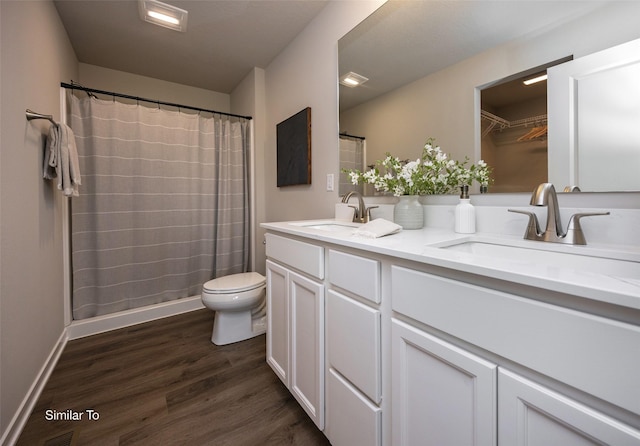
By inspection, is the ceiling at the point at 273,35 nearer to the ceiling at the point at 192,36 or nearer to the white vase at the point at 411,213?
the ceiling at the point at 192,36

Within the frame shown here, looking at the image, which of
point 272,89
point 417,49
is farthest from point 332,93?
point 272,89

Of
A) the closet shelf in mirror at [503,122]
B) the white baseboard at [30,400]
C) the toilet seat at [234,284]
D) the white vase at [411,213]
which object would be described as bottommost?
Result: the white baseboard at [30,400]

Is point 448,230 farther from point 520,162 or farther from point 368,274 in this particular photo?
point 368,274

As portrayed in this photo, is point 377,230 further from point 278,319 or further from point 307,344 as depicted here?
point 278,319

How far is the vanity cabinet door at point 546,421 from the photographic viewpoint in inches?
16.0

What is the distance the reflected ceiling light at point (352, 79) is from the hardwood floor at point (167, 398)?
1.87m

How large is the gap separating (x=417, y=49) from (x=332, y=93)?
66cm

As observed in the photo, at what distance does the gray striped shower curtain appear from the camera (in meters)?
2.13

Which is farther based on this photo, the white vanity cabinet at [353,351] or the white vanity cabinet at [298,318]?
the white vanity cabinet at [298,318]

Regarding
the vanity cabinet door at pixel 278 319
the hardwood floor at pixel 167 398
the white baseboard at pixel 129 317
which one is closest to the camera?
the hardwood floor at pixel 167 398

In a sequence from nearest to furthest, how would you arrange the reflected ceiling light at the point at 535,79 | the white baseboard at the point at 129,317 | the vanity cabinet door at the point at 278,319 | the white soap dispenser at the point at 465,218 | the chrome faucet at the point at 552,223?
the chrome faucet at the point at 552,223 < the reflected ceiling light at the point at 535,79 < the white soap dispenser at the point at 465,218 < the vanity cabinet door at the point at 278,319 < the white baseboard at the point at 129,317

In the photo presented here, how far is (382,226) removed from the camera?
1036 mm

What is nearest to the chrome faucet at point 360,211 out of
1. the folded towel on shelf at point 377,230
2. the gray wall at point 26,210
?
the folded towel on shelf at point 377,230

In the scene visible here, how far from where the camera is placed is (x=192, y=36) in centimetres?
223
